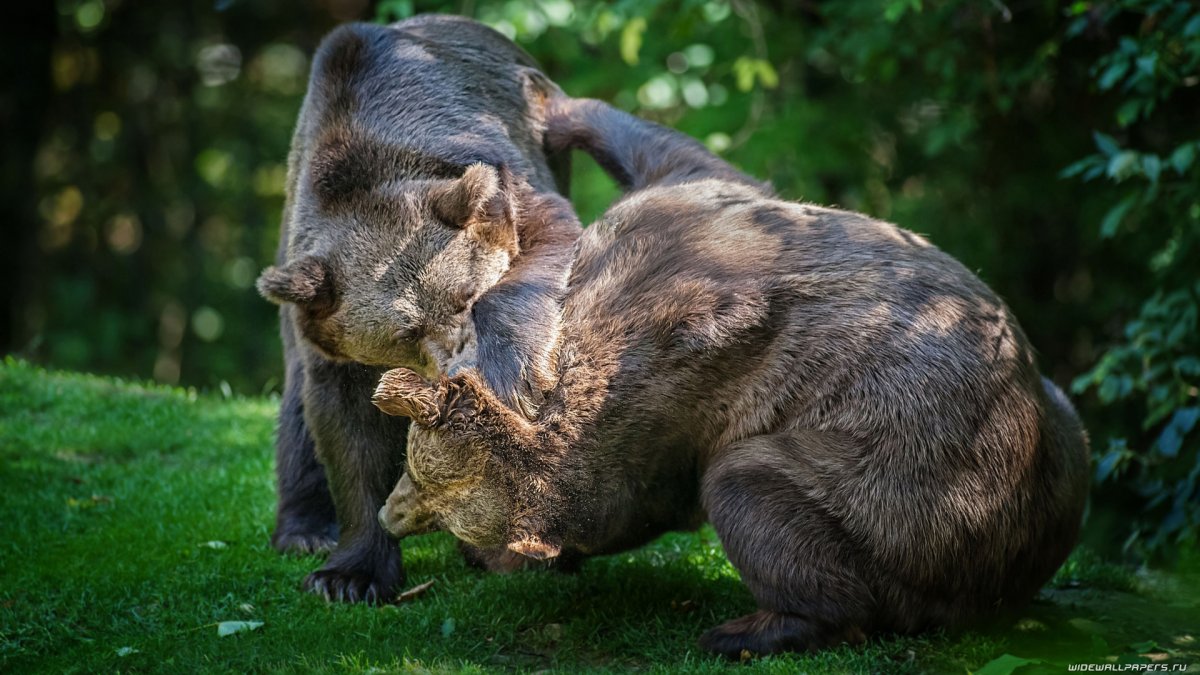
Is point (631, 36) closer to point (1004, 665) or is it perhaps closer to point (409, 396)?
point (409, 396)

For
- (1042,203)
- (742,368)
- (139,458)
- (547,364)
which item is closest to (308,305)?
(547,364)

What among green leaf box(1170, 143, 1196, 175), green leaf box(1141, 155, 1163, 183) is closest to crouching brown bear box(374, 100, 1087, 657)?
green leaf box(1141, 155, 1163, 183)

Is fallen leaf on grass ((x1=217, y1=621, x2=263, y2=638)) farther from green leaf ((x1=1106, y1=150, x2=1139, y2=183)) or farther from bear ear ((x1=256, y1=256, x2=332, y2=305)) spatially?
green leaf ((x1=1106, y1=150, x2=1139, y2=183))

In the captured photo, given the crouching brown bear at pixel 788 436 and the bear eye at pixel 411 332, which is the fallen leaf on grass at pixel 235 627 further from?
the bear eye at pixel 411 332

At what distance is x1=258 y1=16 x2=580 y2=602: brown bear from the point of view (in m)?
5.63

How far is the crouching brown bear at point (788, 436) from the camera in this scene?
15.7 feet

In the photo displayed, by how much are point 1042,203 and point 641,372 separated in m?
6.53

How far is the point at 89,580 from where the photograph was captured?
5.74 meters

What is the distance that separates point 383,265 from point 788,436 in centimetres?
205

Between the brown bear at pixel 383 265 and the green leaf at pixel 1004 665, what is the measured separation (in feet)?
6.60

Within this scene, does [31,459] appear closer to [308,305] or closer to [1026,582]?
[308,305]

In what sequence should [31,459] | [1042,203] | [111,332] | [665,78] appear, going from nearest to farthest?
[31,459] < [1042,203] < [665,78] < [111,332]

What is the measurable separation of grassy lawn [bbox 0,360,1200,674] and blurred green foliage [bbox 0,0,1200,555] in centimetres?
200

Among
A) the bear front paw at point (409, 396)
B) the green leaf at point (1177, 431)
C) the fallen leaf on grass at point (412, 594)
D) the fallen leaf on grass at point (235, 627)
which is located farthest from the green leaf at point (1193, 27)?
the fallen leaf on grass at point (235, 627)
